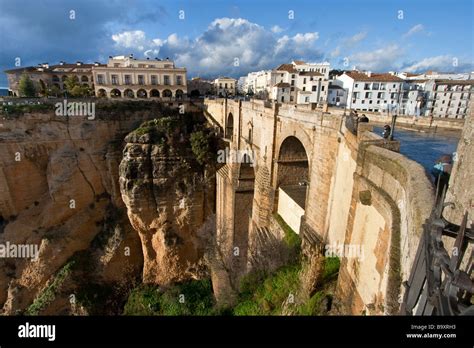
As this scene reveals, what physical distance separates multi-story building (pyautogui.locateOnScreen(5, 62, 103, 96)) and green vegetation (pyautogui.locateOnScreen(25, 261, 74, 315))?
3345 centimetres

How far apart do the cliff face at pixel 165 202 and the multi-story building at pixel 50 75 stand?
3093 cm

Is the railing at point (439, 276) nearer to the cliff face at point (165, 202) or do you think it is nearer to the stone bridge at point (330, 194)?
the stone bridge at point (330, 194)

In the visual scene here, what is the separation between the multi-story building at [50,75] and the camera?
44.6 m

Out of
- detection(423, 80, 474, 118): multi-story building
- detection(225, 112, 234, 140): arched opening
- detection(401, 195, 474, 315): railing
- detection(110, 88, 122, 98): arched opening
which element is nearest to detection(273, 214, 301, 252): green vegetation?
detection(401, 195, 474, 315): railing

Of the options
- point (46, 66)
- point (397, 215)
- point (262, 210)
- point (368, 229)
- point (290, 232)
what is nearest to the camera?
point (397, 215)

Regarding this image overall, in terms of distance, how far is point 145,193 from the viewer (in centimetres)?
2172

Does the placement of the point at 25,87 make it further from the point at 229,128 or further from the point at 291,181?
the point at 291,181

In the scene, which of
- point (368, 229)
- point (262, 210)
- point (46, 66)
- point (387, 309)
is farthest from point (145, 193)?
point (46, 66)

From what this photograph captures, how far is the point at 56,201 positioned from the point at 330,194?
22.9 m

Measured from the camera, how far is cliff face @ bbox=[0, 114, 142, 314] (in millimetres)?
21641

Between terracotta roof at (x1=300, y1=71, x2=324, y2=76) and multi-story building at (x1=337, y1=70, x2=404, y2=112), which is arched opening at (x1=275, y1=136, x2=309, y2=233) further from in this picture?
terracotta roof at (x1=300, y1=71, x2=324, y2=76)

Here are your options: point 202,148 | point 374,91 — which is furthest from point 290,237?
point 374,91
